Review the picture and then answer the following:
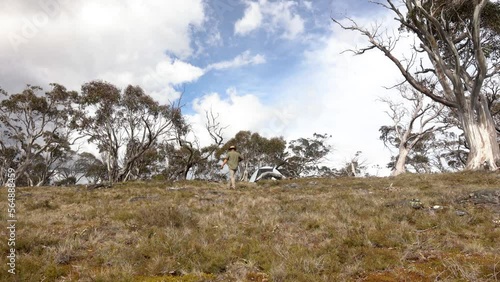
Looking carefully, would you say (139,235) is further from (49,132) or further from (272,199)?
(49,132)

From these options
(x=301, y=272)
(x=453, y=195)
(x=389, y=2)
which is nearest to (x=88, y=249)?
(x=301, y=272)

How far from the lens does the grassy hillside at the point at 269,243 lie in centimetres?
436

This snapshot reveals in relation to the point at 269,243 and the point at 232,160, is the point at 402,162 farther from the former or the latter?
the point at 269,243

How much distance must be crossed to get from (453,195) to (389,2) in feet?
40.0

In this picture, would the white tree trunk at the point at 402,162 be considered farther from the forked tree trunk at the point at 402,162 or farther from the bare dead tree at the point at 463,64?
the bare dead tree at the point at 463,64

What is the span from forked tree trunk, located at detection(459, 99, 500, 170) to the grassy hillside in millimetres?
8231

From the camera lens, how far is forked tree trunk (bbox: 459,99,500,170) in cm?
1527

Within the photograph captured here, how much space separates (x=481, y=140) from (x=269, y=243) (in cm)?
1477

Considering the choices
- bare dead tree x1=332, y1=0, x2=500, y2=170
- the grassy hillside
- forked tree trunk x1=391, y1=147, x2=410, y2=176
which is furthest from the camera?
forked tree trunk x1=391, y1=147, x2=410, y2=176

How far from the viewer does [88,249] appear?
5.44m

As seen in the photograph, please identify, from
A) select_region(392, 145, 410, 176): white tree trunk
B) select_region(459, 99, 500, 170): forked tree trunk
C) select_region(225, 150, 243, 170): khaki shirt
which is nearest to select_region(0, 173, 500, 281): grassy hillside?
select_region(225, 150, 243, 170): khaki shirt

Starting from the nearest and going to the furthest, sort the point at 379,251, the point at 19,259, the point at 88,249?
the point at 19,259 < the point at 379,251 < the point at 88,249

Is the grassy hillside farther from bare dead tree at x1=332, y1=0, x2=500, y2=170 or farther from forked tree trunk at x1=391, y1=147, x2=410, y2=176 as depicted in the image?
forked tree trunk at x1=391, y1=147, x2=410, y2=176

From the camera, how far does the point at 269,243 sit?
5609 millimetres
